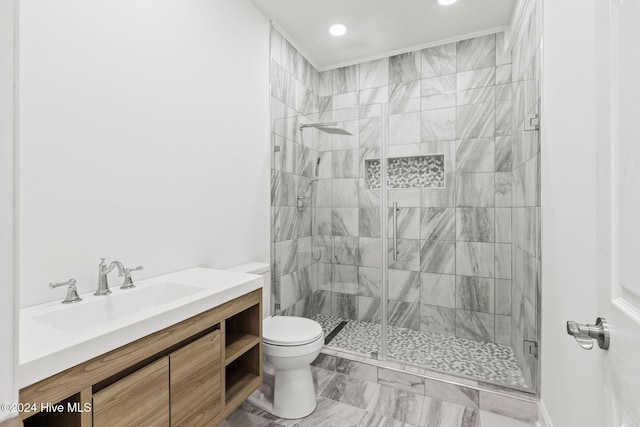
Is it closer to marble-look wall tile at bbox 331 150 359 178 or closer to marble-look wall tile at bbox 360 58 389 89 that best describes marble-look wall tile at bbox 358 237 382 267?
marble-look wall tile at bbox 331 150 359 178

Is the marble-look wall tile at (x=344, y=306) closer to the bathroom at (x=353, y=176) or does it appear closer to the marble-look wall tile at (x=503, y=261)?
the bathroom at (x=353, y=176)

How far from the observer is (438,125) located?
2.71 metres

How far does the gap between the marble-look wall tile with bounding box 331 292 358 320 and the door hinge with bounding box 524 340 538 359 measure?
1.25m

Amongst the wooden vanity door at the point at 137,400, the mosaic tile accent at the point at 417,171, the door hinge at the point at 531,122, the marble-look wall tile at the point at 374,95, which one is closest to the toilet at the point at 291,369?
the wooden vanity door at the point at 137,400

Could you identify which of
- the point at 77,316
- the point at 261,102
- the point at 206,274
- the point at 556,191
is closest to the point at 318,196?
the point at 261,102

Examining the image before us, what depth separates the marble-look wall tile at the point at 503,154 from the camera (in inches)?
97.6

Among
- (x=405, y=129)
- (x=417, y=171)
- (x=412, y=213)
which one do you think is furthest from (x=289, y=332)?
(x=405, y=129)

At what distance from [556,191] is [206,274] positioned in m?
1.85

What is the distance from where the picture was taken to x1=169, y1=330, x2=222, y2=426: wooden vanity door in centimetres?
111

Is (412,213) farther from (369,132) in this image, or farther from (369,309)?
(369,309)

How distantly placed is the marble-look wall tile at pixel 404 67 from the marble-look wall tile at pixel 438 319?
2.22 m

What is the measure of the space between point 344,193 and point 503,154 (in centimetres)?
139

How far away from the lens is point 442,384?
197cm

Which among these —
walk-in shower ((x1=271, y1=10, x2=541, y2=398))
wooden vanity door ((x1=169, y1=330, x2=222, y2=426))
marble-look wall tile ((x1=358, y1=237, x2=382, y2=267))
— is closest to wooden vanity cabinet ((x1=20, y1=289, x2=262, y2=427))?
wooden vanity door ((x1=169, y1=330, x2=222, y2=426))
